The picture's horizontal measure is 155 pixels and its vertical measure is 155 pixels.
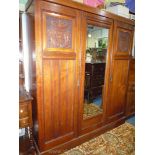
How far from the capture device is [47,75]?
64.7 inches

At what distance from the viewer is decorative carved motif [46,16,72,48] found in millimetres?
1574

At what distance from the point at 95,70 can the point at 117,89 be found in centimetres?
61

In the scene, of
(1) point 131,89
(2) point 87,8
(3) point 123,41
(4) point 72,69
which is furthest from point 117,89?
(2) point 87,8

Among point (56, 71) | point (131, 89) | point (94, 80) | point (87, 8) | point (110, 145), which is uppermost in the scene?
point (87, 8)

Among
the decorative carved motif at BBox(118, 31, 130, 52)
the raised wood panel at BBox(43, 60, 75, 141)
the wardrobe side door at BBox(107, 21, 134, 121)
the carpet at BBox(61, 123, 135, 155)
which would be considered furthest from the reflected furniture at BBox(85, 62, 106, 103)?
the carpet at BBox(61, 123, 135, 155)

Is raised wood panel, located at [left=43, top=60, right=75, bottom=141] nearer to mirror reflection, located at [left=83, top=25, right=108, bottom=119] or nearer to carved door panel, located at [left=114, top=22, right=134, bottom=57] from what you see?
mirror reflection, located at [left=83, top=25, right=108, bottom=119]

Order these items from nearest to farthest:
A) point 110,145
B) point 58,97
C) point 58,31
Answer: point 58,31
point 58,97
point 110,145

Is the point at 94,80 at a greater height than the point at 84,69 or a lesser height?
lesser

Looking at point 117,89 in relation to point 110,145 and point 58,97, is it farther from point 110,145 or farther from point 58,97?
point 58,97

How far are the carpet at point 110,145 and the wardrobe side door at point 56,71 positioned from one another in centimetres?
30

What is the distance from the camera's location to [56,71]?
66.7 inches
